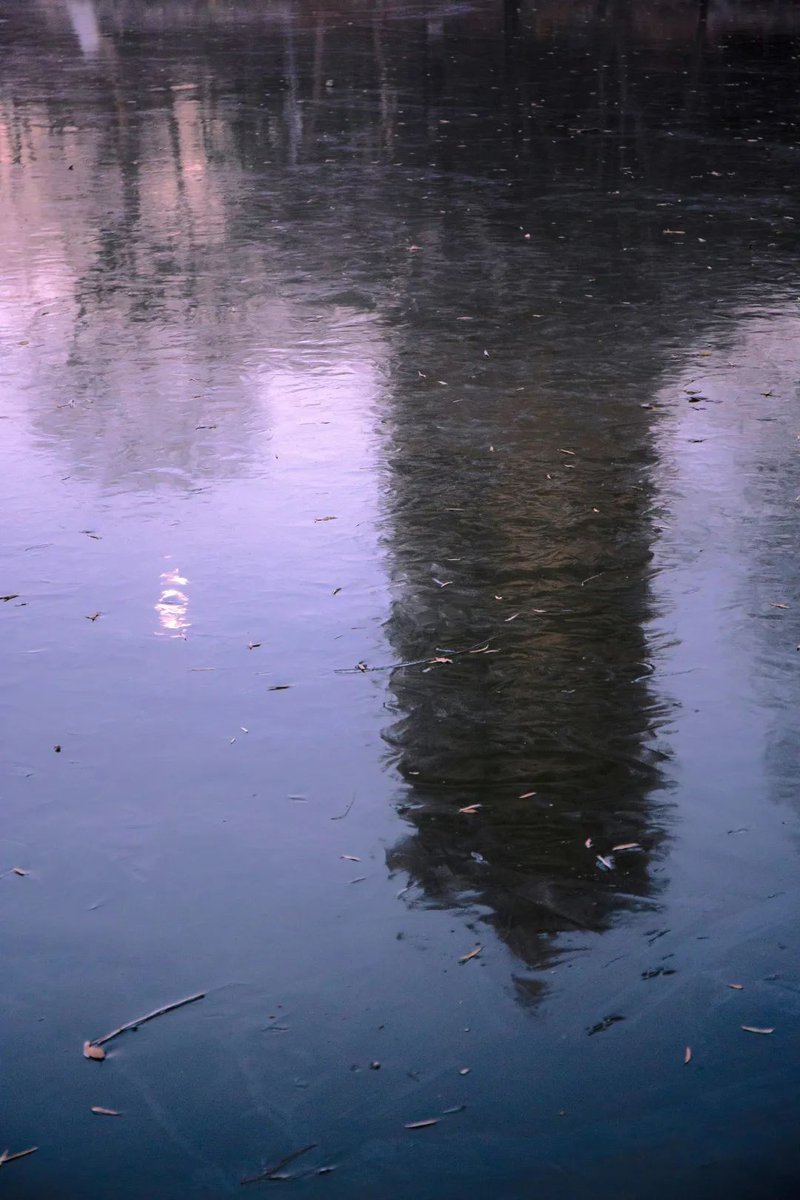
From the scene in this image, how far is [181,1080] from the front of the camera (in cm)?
319

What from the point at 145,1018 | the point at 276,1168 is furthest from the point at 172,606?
the point at 276,1168

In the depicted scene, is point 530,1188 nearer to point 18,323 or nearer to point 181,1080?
point 181,1080

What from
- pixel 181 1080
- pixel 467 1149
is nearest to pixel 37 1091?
pixel 181 1080

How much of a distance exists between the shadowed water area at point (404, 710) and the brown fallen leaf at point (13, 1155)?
0.02 m

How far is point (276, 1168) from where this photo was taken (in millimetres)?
2953

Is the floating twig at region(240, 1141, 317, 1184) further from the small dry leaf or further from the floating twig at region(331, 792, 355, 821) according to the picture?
the floating twig at region(331, 792, 355, 821)

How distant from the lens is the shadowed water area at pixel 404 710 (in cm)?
313

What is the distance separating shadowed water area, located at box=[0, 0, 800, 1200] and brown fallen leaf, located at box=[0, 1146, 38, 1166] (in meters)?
0.02

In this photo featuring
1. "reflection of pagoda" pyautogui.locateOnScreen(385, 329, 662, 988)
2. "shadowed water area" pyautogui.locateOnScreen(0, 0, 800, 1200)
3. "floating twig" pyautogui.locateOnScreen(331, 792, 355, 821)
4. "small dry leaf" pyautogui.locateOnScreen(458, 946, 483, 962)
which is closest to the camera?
"shadowed water area" pyautogui.locateOnScreen(0, 0, 800, 1200)

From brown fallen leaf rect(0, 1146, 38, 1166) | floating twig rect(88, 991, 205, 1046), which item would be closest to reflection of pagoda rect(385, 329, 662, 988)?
floating twig rect(88, 991, 205, 1046)

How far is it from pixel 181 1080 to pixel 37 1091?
352 mm

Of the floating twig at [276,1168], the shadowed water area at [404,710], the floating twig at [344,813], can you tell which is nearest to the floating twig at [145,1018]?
the shadowed water area at [404,710]

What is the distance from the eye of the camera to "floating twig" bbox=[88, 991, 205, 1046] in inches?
130

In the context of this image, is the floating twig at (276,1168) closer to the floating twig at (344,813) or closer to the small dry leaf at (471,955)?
the small dry leaf at (471,955)
